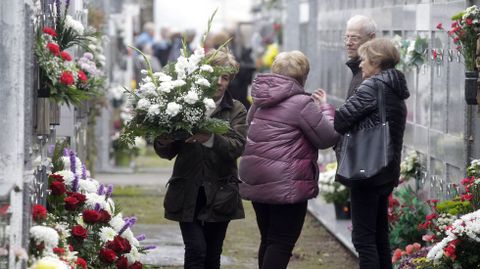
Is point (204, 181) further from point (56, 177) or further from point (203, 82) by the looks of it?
point (56, 177)

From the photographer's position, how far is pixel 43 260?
5980 millimetres

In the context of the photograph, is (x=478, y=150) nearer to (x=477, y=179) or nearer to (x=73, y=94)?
(x=477, y=179)

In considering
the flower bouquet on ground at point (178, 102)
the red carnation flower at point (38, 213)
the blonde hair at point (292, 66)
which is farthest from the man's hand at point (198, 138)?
the red carnation flower at point (38, 213)

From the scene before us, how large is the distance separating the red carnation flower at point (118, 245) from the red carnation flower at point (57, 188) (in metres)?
0.45

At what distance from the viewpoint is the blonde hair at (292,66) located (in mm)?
7977

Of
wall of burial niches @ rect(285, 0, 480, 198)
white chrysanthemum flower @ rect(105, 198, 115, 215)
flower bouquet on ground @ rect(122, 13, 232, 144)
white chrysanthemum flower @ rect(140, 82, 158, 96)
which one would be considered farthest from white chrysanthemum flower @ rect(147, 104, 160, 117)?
wall of burial niches @ rect(285, 0, 480, 198)

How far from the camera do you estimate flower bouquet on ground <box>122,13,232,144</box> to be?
23.6ft

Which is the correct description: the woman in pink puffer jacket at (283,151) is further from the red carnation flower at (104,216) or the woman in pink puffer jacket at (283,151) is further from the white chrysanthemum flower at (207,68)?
the red carnation flower at (104,216)

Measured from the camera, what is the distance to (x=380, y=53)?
26.0ft

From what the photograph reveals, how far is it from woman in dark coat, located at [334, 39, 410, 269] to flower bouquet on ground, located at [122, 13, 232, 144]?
937 mm

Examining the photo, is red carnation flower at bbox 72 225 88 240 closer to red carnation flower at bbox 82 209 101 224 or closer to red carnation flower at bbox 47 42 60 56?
red carnation flower at bbox 82 209 101 224

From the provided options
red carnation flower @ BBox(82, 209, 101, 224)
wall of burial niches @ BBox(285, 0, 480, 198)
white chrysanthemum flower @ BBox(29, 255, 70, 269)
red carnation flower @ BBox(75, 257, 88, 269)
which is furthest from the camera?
wall of burial niches @ BBox(285, 0, 480, 198)

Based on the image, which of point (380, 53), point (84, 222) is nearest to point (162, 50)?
point (380, 53)

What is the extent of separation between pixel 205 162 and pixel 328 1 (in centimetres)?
726
